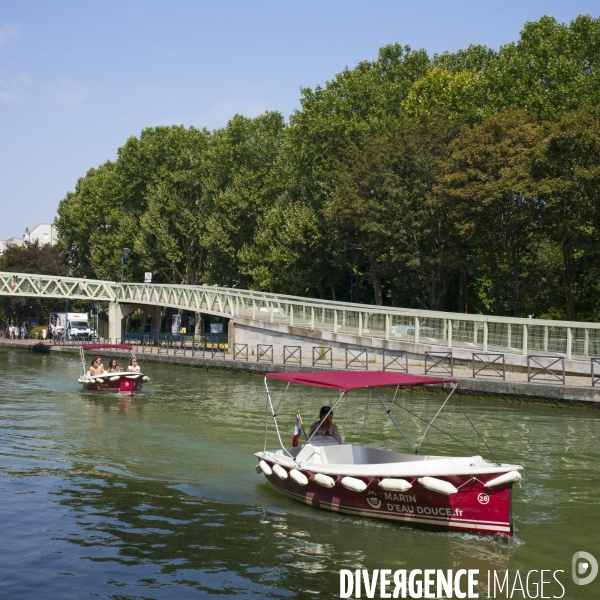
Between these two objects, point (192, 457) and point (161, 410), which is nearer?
point (192, 457)

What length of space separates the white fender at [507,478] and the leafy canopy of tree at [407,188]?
27688 millimetres

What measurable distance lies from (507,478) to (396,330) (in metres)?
29.3

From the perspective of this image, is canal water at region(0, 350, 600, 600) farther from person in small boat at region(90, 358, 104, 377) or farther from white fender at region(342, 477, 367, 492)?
person in small boat at region(90, 358, 104, 377)

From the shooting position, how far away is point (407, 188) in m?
50.8

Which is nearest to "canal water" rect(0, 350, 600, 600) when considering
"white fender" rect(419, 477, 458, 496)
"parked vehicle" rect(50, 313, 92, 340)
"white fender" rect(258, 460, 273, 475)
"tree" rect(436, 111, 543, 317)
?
"white fender" rect(258, 460, 273, 475)

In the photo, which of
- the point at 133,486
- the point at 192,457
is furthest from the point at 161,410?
the point at 133,486

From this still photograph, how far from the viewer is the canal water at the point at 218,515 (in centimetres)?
1209

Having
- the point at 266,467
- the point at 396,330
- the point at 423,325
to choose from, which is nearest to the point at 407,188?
the point at 396,330

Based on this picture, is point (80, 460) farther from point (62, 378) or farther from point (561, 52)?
point (561, 52)

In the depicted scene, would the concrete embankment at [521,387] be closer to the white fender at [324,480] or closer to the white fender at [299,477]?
the white fender at [299,477]

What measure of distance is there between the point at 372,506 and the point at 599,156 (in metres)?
29.7

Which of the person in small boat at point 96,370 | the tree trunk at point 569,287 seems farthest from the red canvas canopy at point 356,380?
the tree trunk at point 569,287

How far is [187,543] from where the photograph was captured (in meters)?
13.5

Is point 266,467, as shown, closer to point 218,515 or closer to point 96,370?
point 218,515
